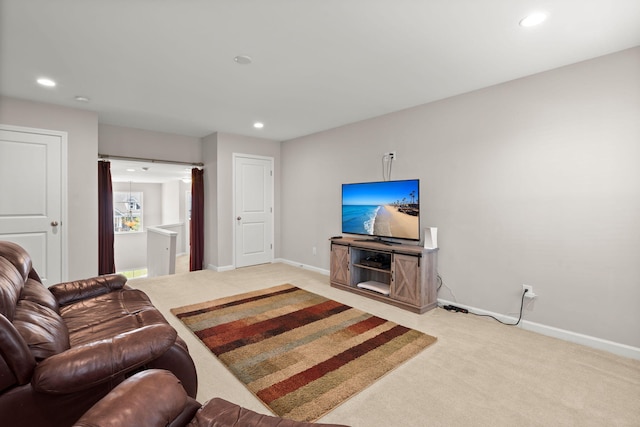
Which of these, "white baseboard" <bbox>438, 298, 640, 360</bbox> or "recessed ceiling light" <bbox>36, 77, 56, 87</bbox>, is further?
"recessed ceiling light" <bbox>36, 77, 56, 87</bbox>

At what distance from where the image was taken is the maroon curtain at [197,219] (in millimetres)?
5633

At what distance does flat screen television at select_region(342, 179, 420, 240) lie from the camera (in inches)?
144

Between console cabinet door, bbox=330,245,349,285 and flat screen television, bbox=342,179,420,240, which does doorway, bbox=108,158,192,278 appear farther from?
flat screen television, bbox=342,179,420,240

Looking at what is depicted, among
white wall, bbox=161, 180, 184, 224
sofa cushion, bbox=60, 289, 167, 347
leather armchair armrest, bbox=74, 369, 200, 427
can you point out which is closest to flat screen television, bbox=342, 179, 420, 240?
sofa cushion, bbox=60, 289, 167, 347

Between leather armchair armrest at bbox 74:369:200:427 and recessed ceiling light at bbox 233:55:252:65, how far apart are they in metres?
2.42

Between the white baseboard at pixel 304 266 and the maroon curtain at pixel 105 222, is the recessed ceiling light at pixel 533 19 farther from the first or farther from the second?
the maroon curtain at pixel 105 222

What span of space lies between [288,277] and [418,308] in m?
2.26

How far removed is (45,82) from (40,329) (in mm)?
2956

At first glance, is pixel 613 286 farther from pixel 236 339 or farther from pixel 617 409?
pixel 236 339

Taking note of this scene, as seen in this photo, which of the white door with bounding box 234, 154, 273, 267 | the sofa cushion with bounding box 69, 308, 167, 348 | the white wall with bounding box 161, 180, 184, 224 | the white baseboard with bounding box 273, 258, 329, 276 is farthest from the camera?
the white wall with bounding box 161, 180, 184, 224

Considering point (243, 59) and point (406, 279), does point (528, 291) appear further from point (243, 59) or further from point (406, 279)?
point (243, 59)

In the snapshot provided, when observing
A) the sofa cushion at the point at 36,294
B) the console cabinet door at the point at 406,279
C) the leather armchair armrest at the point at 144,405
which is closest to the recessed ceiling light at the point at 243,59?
the sofa cushion at the point at 36,294

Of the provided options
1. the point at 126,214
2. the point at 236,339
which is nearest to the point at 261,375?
the point at 236,339

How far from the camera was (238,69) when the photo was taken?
9.30ft
